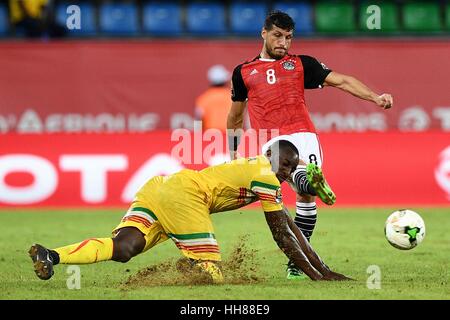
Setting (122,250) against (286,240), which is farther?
(286,240)

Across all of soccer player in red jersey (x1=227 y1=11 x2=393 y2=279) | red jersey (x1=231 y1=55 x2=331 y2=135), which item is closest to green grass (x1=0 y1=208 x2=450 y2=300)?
soccer player in red jersey (x1=227 y1=11 x2=393 y2=279)

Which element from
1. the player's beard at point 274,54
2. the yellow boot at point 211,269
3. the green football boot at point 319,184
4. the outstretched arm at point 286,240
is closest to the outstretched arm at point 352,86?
the player's beard at point 274,54

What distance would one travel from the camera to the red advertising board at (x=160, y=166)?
14.5 metres

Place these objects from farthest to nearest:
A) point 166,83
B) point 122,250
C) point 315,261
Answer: point 166,83 → point 315,261 → point 122,250

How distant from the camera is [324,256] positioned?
10141 mm

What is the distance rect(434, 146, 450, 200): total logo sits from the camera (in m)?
14.4

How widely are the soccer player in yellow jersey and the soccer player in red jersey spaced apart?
97cm

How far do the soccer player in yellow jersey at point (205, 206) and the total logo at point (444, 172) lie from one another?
22.4ft

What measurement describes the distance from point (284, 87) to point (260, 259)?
1749 millimetres

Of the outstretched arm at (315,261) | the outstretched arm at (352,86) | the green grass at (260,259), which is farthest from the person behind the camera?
the outstretched arm at (352,86)

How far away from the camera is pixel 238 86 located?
367 inches

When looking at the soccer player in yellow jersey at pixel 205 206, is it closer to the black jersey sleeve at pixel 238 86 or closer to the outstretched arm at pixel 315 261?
the outstretched arm at pixel 315 261

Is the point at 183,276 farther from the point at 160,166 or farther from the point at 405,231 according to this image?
the point at 160,166

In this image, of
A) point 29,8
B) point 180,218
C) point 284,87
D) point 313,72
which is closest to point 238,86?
point 284,87
